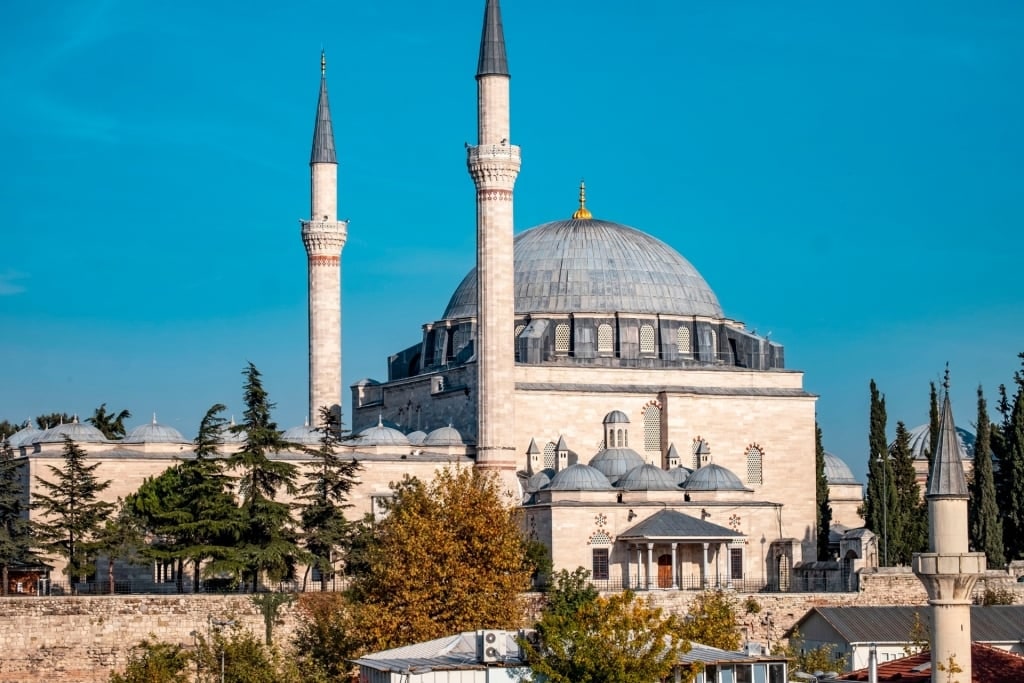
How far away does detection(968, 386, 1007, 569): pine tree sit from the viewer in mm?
40938

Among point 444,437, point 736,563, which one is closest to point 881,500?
point 736,563

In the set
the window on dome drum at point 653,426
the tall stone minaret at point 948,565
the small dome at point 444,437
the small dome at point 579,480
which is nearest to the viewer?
the tall stone minaret at point 948,565

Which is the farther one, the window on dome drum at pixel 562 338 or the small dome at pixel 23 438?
the window on dome drum at pixel 562 338

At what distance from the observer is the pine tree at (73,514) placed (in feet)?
Answer: 118

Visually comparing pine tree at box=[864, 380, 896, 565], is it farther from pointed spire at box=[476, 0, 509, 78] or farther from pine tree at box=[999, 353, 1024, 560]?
pointed spire at box=[476, 0, 509, 78]

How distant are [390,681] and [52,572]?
48.9ft

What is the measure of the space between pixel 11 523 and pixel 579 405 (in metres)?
12.9

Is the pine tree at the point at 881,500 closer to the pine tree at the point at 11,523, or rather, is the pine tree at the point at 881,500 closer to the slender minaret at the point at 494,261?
the slender minaret at the point at 494,261

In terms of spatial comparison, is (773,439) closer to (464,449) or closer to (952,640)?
(464,449)

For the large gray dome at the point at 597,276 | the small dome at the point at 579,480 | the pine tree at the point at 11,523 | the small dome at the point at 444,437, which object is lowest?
the pine tree at the point at 11,523

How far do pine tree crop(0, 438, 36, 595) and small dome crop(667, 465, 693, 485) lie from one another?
496 inches

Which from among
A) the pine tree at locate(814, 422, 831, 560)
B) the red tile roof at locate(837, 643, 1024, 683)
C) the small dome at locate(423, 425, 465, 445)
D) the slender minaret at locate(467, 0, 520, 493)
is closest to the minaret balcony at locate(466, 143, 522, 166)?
the slender minaret at locate(467, 0, 520, 493)

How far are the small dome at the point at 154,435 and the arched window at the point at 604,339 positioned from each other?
391 inches

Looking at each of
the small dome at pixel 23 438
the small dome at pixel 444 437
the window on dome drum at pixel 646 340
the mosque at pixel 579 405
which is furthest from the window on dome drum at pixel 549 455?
the small dome at pixel 23 438
